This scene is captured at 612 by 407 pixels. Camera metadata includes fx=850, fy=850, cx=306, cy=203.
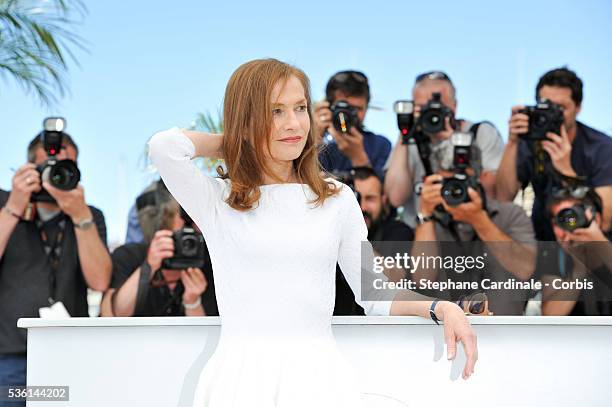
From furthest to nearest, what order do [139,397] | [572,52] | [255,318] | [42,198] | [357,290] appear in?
[572,52]
[42,198]
[139,397]
[357,290]
[255,318]

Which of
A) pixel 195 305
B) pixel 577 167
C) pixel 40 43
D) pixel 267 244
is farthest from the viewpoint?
pixel 40 43

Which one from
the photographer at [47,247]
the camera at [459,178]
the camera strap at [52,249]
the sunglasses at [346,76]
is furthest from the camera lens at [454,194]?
the camera strap at [52,249]

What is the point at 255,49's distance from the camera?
511 centimetres

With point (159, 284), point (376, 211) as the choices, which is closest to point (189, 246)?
point (159, 284)

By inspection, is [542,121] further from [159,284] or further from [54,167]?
[54,167]

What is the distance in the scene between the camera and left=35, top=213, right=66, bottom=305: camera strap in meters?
3.54

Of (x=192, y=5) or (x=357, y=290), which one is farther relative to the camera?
(x=192, y=5)

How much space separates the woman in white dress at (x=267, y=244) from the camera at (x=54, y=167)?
7.92 ft

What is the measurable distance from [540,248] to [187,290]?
158 cm

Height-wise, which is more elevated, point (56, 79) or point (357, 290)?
point (56, 79)

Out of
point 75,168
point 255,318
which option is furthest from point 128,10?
point 255,318

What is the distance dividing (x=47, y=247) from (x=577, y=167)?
2.41 meters

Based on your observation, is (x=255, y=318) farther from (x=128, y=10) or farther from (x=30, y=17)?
(x=128, y=10)

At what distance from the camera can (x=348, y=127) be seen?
13.5 ft
